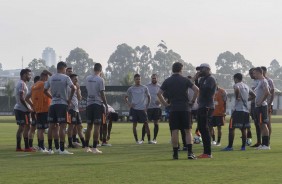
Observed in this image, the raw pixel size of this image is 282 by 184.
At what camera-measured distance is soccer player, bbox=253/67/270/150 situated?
19281 millimetres

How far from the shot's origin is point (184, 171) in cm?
1314

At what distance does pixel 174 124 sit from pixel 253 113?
4692 millimetres

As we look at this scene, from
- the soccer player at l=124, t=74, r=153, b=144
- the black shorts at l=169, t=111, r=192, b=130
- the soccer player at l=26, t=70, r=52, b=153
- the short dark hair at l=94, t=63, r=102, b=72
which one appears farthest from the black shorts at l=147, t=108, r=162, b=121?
the black shorts at l=169, t=111, r=192, b=130

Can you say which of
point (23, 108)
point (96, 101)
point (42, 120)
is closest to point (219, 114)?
point (96, 101)

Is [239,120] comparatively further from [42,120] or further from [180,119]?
[42,120]

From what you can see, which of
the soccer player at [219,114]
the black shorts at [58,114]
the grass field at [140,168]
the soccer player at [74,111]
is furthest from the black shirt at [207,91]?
the soccer player at [219,114]

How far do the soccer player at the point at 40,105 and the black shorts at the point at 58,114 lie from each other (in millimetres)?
1241

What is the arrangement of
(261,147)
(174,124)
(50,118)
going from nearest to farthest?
(174,124) → (50,118) → (261,147)

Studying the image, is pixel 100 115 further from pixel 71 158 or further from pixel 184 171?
pixel 184 171

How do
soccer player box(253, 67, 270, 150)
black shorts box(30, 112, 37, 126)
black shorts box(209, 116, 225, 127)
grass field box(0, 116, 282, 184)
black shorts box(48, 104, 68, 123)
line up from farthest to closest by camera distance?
black shorts box(209, 116, 225, 127) → black shorts box(30, 112, 37, 126) → soccer player box(253, 67, 270, 150) → black shorts box(48, 104, 68, 123) → grass field box(0, 116, 282, 184)

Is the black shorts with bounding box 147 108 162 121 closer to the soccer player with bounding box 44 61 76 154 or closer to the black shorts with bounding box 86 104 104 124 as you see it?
the black shorts with bounding box 86 104 104 124

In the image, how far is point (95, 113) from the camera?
18.5 meters

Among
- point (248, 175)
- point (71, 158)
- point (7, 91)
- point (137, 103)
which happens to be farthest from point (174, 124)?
point (7, 91)

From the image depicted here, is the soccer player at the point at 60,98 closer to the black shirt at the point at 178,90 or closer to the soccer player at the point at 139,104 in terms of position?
the black shirt at the point at 178,90
